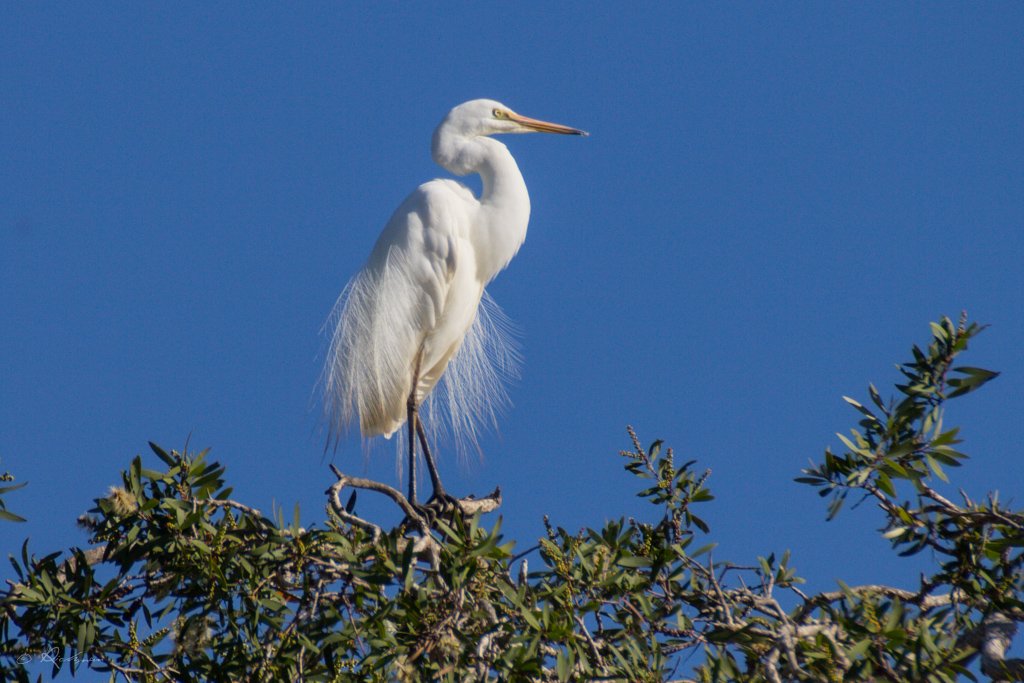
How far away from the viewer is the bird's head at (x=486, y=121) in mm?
6125

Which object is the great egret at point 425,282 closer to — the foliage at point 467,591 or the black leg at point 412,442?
the black leg at point 412,442

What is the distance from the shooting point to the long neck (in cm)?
596

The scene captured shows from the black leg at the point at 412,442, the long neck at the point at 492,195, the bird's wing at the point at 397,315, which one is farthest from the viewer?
the long neck at the point at 492,195

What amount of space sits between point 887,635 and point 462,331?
375 centimetres

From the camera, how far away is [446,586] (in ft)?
9.91

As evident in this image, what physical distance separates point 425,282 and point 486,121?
37.3 inches

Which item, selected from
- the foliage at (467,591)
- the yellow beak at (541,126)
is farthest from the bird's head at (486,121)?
the foliage at (467,591)

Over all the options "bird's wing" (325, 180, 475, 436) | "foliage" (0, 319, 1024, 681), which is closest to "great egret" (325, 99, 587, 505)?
"bird's wing" (325, 180, 475, 436)

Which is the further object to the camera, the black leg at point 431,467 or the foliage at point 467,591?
the black leg at point 431,467

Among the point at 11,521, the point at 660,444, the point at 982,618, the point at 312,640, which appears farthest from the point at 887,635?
the point at 11,521

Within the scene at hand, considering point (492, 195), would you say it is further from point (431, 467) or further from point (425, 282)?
point (431, 467)

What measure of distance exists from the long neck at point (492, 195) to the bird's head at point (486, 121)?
8 cm

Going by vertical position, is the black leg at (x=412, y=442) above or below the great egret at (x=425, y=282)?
below

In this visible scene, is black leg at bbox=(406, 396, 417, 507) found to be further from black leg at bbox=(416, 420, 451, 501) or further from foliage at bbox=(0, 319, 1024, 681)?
foliage at bbox=(0, 319, 1024, 681)
